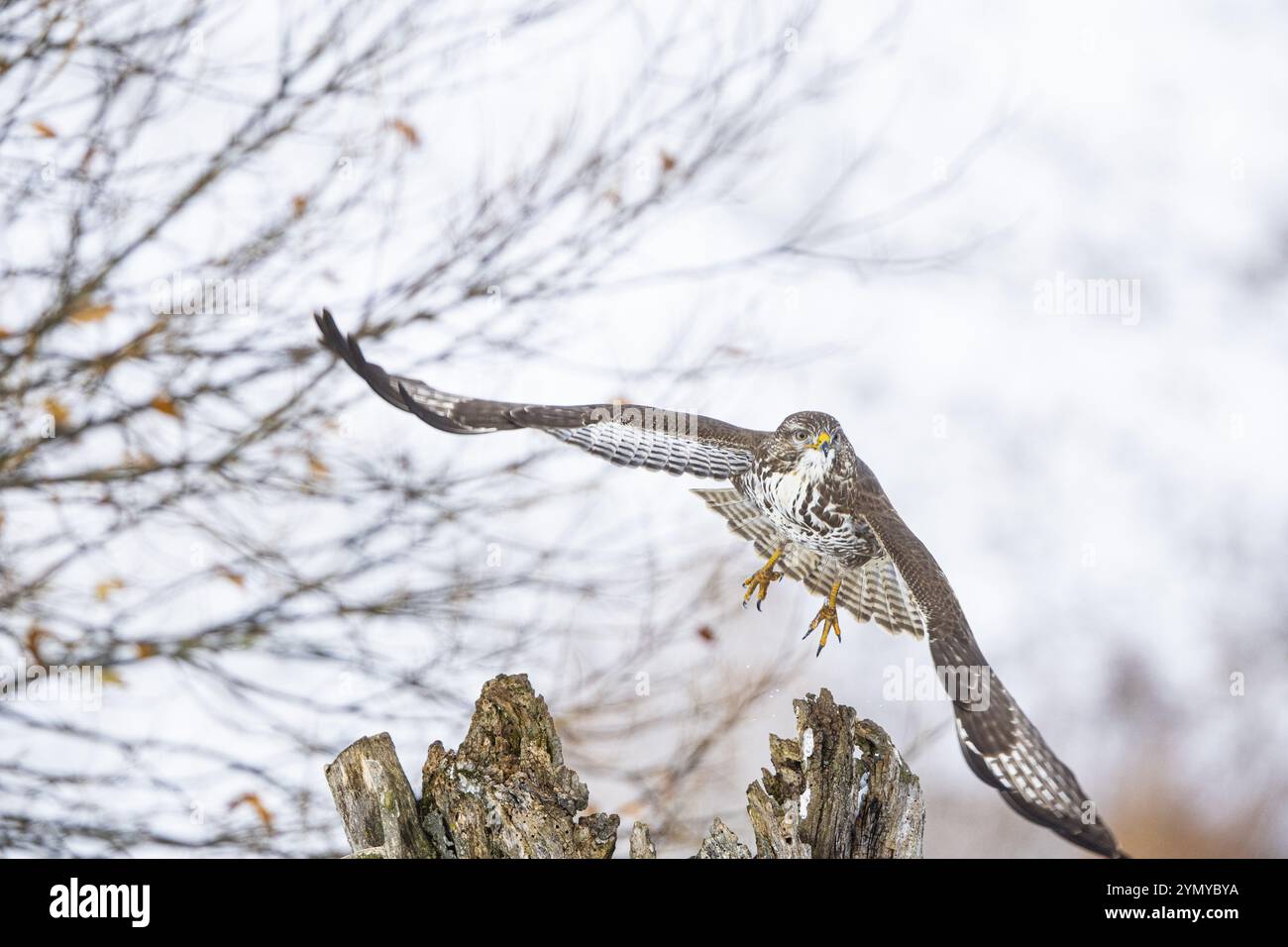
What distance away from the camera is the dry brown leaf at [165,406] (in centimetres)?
632

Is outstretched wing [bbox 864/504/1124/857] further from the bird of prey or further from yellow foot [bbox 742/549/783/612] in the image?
yellow foot [bbox 742/549/783/612]

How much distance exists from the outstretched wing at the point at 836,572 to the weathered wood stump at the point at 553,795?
1.03 metres

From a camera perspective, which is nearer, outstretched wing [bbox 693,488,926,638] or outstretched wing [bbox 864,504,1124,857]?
outstretched wing [bbox 864,504,1124,857]

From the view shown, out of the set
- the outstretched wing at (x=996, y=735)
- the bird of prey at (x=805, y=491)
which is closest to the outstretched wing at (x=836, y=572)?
the bird of prey at (x=805, y=491)

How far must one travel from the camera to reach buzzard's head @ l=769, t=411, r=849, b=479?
450 centimetres

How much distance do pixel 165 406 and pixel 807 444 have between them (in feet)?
11.8

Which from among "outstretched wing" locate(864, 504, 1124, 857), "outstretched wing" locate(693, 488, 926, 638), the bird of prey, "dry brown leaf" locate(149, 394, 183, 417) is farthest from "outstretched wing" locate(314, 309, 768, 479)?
"dry brown leaf" locate(149, 394, 183, 417)

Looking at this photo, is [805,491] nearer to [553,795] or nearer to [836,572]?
[836,572]

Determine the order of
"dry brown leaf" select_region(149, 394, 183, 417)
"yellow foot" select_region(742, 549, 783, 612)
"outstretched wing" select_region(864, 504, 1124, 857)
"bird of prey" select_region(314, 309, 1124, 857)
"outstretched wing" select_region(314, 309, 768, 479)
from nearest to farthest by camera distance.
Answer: "outstretched wing" select_region(864, 504, 1124, 857) < "bird of prey" select_region(314, 309, 1124, 857) < "outstretched wing" select_region(314, 309, 768, 479) < "yellow foot" select_region(742, 549, 783, 612) < "dry brown leaf" select_region(149, 394, 183, 417)

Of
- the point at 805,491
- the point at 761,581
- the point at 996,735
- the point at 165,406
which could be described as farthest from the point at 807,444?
the point at 165,406

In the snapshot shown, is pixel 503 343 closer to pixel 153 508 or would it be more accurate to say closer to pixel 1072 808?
pixel 153 508

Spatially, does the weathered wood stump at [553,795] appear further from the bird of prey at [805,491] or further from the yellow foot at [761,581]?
the yellow foot at [761,581]

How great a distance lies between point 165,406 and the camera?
6328 mm
